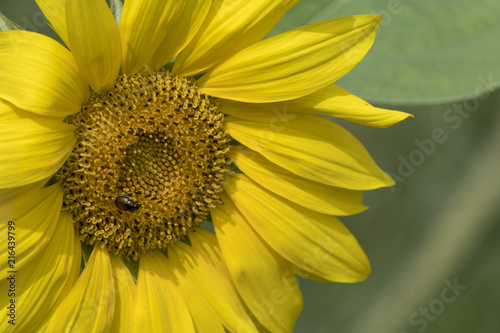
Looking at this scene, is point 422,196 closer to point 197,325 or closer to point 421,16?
point 421,16

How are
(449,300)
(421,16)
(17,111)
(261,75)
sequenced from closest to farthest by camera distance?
1. (17,111)
2. (261,75)
3. (421,16)
4. (449,300)

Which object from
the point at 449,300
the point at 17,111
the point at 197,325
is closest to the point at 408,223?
the point at 449,300

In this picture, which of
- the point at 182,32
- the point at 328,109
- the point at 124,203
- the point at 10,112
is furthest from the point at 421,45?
the point at 10,112

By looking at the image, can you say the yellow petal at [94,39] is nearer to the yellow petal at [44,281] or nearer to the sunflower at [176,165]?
the sunflower at [176,165]

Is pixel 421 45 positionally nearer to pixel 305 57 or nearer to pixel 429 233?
pixel 305 57

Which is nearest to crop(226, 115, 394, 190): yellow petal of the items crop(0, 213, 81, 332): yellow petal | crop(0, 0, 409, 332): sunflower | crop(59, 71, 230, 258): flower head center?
crop(0, 0, 409, 332): sunflower

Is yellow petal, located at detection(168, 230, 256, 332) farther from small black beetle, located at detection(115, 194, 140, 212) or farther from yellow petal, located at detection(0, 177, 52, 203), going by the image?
yellow petal, located at detection(0, 177, 52, 203)

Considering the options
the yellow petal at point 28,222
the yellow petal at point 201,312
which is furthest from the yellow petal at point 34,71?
the yellow petal at point 201,312
